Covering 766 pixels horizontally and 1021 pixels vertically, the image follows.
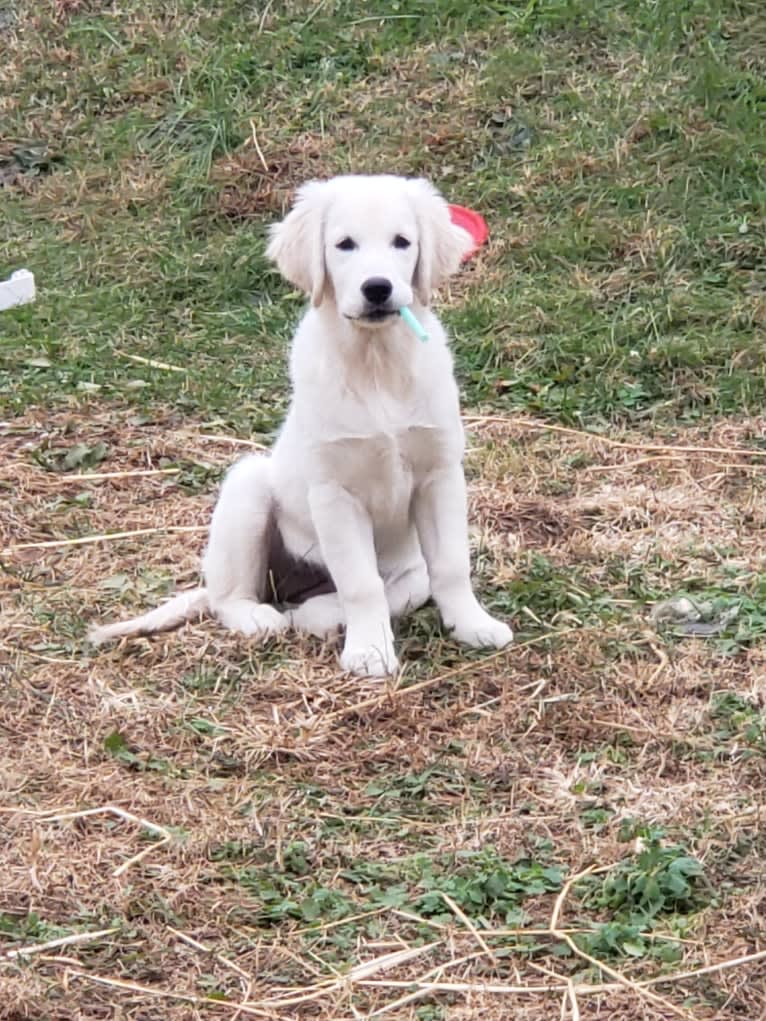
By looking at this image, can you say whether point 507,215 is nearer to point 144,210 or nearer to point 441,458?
point 144,210

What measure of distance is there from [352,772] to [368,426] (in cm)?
95

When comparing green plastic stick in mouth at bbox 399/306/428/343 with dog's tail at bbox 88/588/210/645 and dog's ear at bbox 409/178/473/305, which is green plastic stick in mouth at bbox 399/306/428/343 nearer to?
dog's ear at bbox 409/178/473/305

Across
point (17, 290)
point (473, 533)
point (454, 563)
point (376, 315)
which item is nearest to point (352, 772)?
point (454, 563)

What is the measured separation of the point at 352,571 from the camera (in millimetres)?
4699

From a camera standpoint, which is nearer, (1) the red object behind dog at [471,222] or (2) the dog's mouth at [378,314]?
(2) the dog's mouth at [378,314]

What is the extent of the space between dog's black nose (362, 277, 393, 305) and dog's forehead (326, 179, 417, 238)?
6.5 inches

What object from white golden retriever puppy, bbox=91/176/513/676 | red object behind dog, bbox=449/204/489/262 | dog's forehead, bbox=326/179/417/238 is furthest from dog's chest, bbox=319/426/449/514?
red object behind dog, bbox=449/204/489/262

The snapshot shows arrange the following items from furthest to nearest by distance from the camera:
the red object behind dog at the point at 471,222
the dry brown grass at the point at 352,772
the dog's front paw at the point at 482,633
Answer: the red object behind dog at the point at 471,222 → the dog's front paw at the point at 482,633 → the dry brown grass at the point at 352,772

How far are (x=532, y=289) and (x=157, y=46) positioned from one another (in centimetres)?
325

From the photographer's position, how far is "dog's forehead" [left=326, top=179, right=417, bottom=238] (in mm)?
4652

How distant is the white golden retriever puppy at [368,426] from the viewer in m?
4.66

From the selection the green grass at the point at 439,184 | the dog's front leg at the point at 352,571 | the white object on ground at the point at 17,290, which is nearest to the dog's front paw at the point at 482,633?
the dog's front leg at the point at 352,571

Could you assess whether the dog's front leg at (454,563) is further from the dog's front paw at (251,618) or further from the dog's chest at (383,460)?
the dog's front paw at (251,618)

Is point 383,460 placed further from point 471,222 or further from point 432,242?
point 471,222
